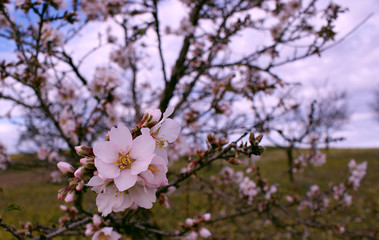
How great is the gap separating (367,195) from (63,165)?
1297 centimetres

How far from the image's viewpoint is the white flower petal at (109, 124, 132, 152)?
0.87m

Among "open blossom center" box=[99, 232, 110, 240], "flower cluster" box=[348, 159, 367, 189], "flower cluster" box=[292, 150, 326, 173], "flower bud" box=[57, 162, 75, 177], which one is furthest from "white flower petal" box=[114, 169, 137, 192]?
"flower cluster" box=[348, 159, 367, 189]

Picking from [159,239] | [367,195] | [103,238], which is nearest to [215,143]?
[103,238]

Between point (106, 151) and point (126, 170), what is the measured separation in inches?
3.9

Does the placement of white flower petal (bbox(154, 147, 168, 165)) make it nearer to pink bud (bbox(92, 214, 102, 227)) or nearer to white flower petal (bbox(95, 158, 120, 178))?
white flower petal (bbox(95, 158, 120, 178))

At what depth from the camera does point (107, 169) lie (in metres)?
0.83

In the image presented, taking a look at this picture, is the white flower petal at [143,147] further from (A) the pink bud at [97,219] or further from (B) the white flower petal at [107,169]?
(A) the pink bud at [97,219]

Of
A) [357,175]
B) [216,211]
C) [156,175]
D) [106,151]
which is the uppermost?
[106,151]

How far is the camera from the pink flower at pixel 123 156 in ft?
2.70

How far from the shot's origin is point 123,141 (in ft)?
2.92

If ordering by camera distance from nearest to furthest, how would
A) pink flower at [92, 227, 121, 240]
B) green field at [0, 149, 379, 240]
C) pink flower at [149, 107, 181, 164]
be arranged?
pink flower at [149, 107, 181, 164]
pink flower at [92, 227, 121, 240]
green field at [0, 149, 379, 240]

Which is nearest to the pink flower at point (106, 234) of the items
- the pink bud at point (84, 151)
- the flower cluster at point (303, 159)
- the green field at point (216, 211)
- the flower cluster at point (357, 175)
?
the pink bud at point (84, 151)

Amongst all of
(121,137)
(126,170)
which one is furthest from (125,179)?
(121,137)

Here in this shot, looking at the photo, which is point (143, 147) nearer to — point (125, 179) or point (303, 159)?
point (125, 179)
